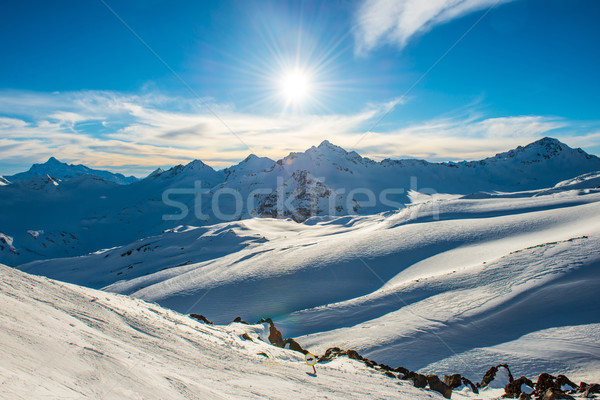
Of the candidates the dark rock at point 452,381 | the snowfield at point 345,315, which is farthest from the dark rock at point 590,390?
the dark rock at point 452,381

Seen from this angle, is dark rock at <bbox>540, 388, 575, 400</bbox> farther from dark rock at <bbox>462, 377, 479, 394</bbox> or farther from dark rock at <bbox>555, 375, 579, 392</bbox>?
dark rock at <bbox>462, 377, 479, 394</bbox>

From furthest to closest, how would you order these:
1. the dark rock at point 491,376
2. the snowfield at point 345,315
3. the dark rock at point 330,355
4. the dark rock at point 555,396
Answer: the dark rock at point 330,355, the dark rock at point 491,376, the dark rock at point 555,396, the snowfield at point 345,315

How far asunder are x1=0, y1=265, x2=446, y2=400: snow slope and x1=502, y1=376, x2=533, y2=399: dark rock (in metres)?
1.92

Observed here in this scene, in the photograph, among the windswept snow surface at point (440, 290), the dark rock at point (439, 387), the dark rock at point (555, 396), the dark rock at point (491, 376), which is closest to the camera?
the dark rock at point (555, 396)

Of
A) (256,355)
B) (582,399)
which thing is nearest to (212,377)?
(256,355)

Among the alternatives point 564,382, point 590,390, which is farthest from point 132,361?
point 564,382

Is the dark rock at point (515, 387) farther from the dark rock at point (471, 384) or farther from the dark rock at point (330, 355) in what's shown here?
the dark rock at point (330, 355)

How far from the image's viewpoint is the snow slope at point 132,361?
3.54 meters

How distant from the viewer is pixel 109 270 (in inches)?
1850

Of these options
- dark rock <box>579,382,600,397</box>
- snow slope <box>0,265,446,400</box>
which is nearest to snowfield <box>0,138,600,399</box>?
snow slope <box>0,265,446,400</box>

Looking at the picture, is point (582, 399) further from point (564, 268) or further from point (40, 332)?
point (40, 332)

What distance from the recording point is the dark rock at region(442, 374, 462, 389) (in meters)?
7.40

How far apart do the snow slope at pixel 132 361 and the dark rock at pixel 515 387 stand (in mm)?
1922

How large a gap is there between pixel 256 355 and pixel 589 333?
9.60 metres
